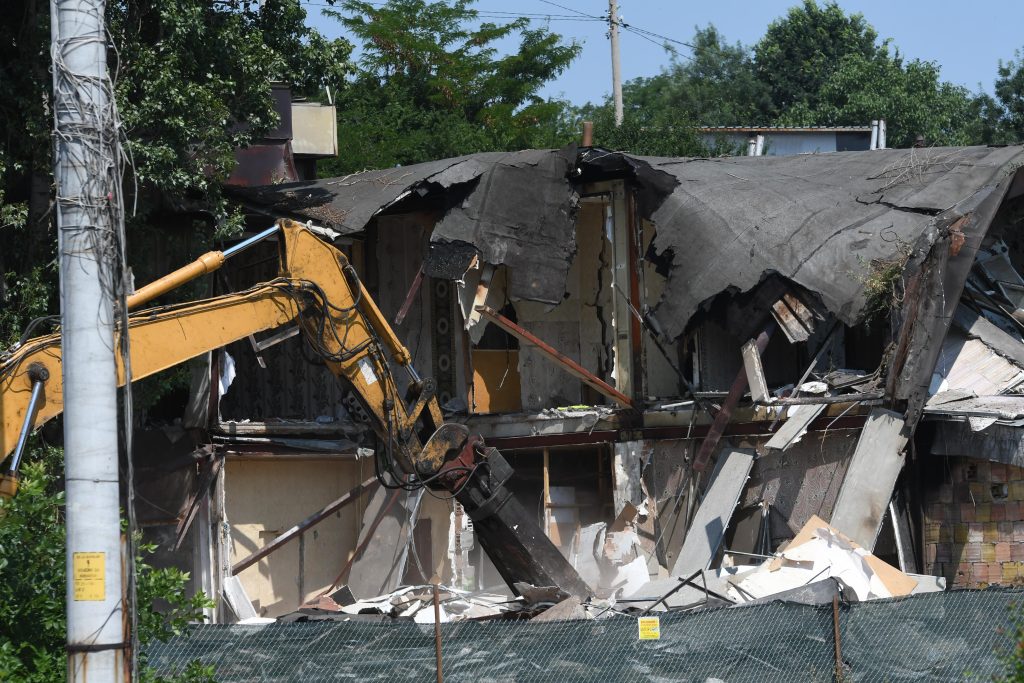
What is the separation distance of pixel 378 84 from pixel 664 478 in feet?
62.6

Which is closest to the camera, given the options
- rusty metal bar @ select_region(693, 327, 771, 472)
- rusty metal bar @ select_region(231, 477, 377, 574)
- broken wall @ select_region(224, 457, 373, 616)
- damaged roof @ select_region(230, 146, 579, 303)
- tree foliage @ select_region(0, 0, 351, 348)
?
tree foliage @ select_region(0, 0, 351, 348)

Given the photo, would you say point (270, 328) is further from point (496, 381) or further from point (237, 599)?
point (496, 381)

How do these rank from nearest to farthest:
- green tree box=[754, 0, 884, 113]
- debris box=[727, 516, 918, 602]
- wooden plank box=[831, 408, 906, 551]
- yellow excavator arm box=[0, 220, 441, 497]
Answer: yellow excavator arm box=[0, 220, 441, 497] → debris box=[727, 516, 918, 602] → wooden plank box=[831, 408, 906, 551] → green tree box=[754, 0, 884, 113]

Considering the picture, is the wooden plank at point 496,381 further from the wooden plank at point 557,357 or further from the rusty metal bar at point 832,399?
the rusty metal bar at point 832,399

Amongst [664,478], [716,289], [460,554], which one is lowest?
[460,554]

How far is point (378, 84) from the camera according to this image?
32.4 meters

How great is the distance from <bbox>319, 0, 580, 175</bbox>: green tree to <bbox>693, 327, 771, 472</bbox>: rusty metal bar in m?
16.4

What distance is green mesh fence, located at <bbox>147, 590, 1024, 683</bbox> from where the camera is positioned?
34.4 feet

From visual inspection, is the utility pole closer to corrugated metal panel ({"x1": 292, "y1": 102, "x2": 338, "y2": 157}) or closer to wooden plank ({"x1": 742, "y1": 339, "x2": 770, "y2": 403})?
corrugated metal panel ({"x1": 292, "y1": 102, "x2": 338, "y2": 157})

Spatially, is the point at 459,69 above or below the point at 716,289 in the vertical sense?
above

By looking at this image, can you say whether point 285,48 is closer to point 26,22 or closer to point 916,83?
point 26,22

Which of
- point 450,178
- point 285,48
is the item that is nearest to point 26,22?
point 285,48

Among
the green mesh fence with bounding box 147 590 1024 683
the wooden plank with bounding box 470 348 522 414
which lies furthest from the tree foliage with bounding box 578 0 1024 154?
the green mesh fence with bounding box 147 590 1024 683

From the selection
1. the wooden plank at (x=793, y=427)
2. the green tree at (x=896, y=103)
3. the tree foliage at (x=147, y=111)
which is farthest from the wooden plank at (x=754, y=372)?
the green tree at (x=896, y=103)
